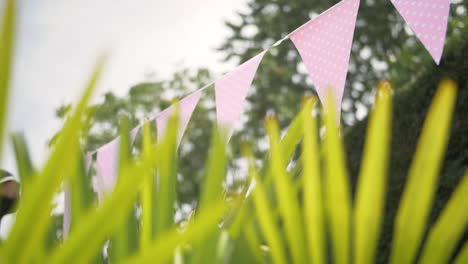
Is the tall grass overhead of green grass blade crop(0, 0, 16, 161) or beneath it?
beneath

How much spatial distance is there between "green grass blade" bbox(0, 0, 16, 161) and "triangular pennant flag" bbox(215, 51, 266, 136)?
2.64 metres

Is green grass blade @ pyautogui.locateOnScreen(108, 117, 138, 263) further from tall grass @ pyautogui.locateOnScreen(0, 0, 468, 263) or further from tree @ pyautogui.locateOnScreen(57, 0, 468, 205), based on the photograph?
tree @ pyautogui.locateOnScreen(57, 0, 468, 205)

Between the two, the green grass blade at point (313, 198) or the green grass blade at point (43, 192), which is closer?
the green grass blade at point (43, 192)

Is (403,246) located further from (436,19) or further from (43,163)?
(436,19)

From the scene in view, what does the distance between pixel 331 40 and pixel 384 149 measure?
7.99 ft

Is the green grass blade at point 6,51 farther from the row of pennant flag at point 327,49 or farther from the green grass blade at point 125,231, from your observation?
the row of pennant flag at point 327,49

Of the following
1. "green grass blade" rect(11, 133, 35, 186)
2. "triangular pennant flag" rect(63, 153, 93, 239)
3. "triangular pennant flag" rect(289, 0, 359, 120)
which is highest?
"green grass blade" rect(11, 133, 35, 186)

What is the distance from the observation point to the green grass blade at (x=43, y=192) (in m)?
0.33

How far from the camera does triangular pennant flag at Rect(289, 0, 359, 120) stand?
2.69 m

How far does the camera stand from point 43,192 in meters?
0.34

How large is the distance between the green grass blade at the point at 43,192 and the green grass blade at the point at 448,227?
0.21 metres

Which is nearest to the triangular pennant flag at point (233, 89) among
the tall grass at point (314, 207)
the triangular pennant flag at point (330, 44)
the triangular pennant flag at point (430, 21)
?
the triangular pennant flag at point (330, 44)

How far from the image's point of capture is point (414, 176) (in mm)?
432

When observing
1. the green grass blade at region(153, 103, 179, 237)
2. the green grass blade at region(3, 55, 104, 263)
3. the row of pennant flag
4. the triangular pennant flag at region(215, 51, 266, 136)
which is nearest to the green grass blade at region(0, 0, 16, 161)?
the green grass blade at region(3, 55, 104, 263)
